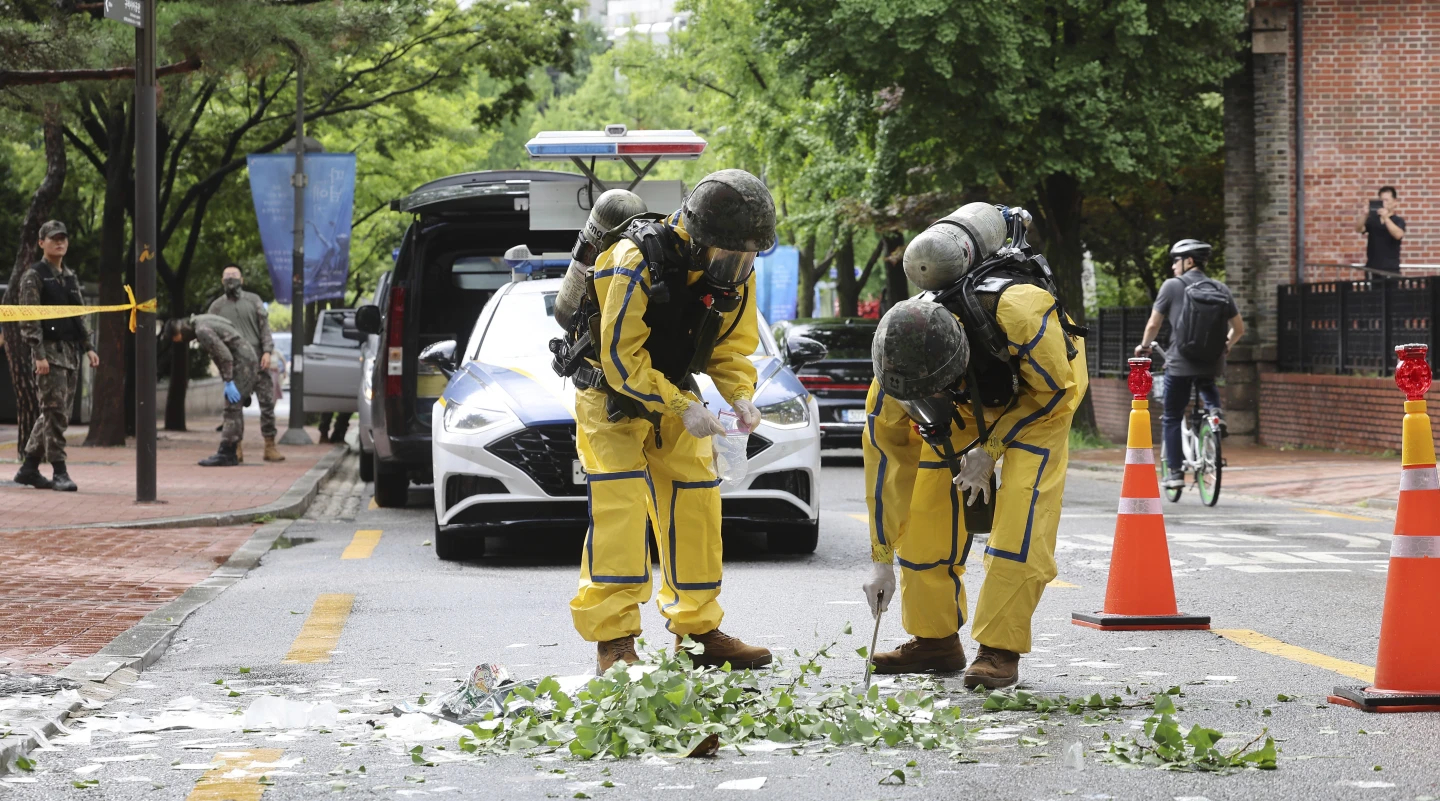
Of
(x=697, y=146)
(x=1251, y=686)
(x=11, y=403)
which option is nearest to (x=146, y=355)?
(x=697, y=146)

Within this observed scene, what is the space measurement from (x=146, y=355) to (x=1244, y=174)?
14.2m

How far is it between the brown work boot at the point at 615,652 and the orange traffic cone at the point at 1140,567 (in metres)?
2.24

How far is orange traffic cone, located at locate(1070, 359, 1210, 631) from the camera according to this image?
7.00 metres

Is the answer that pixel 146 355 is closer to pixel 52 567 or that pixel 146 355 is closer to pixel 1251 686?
pixel 52 567

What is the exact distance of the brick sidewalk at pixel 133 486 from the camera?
1216 centimetres

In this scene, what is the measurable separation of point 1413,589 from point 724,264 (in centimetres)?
233

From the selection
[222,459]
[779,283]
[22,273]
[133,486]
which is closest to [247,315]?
[222,459]

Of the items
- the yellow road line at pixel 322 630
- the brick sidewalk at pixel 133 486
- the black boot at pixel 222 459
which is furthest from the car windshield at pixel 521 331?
the black boot at pixel 222 459

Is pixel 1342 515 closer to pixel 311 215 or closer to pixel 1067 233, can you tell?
pixel 1067 233

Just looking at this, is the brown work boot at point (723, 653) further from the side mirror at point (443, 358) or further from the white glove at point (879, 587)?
the side mirror at point (443, 358)

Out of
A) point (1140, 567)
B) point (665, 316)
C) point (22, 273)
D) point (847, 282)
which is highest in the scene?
point (847, 282)

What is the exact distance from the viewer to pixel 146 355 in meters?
12.9

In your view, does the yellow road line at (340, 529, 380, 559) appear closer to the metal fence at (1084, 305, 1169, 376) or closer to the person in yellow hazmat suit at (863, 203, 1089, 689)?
the person in yellow hazmat suit at (863, 203, 1089, 689)

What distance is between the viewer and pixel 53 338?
13.3 meters
